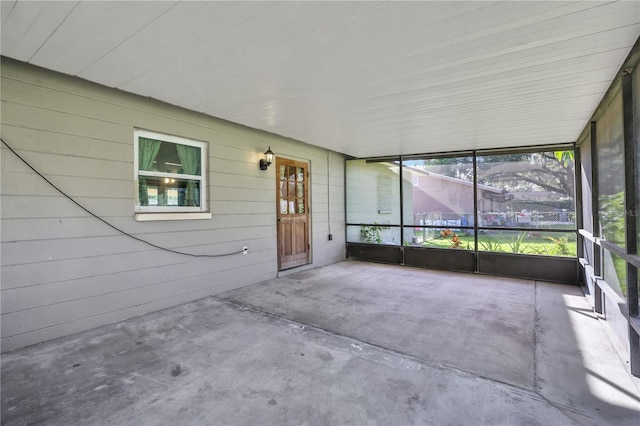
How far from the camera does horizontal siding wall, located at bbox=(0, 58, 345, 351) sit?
2.67m

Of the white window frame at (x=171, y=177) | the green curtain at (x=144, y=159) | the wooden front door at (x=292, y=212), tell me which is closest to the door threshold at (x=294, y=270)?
the wooden front door at (x=292, y=212)

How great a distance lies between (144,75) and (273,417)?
9.65ft

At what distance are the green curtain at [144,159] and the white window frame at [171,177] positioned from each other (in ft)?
0.12

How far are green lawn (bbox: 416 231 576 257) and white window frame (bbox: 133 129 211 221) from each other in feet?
15.1

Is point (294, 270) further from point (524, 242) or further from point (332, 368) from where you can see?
point (524, 242)

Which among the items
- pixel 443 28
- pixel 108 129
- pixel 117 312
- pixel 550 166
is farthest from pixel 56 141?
pixel 550 166

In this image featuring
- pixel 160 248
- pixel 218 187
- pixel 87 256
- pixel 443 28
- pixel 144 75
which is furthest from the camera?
pixel 218 187

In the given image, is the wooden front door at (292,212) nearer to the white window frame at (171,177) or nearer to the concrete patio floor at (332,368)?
the white window frame at (171,177)

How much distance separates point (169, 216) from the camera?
3742 mm

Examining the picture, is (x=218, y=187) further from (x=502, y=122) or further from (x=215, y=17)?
(x=502, y=122)

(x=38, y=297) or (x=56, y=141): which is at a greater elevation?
(x=56, y=141)

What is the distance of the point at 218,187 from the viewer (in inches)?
171

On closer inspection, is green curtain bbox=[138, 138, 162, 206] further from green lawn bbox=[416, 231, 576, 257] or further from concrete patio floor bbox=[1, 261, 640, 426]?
green lawn bbox=[416, 231, 576, 257]

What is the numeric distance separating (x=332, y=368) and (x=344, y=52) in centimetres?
242
